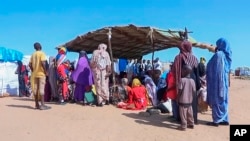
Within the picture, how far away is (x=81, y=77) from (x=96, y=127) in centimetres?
358

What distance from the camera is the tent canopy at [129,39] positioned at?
10.9 meters

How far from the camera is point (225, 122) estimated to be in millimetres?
7680

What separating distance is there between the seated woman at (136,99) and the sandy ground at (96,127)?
718mm

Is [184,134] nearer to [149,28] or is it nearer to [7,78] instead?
[149,28]

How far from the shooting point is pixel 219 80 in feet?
24.5

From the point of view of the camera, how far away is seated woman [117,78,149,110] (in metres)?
9.71

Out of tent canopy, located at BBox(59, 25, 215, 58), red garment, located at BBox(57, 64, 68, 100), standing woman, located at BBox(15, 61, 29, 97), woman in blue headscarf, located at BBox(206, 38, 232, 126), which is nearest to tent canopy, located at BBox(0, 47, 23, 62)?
standing woman, located at BBox(15, 61, 29, 97)

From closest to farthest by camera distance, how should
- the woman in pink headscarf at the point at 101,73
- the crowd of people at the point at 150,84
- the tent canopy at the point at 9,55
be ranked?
the crowd of people at the point at 150,84 → the woman in pink headscarf at the point at 101,73 → the tent canopy at the point at 9,55

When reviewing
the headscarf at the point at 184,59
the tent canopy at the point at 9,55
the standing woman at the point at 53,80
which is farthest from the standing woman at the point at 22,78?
the headscarf at the point at 184,59

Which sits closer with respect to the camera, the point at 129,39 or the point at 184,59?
the point at 184,59

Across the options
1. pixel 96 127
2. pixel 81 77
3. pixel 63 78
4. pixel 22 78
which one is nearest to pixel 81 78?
pixel 81 77

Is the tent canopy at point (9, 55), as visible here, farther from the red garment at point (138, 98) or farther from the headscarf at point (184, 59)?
the headscarf at point (184, 59)

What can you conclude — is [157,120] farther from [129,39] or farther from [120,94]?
[129,39]

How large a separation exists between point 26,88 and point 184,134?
1131cm
